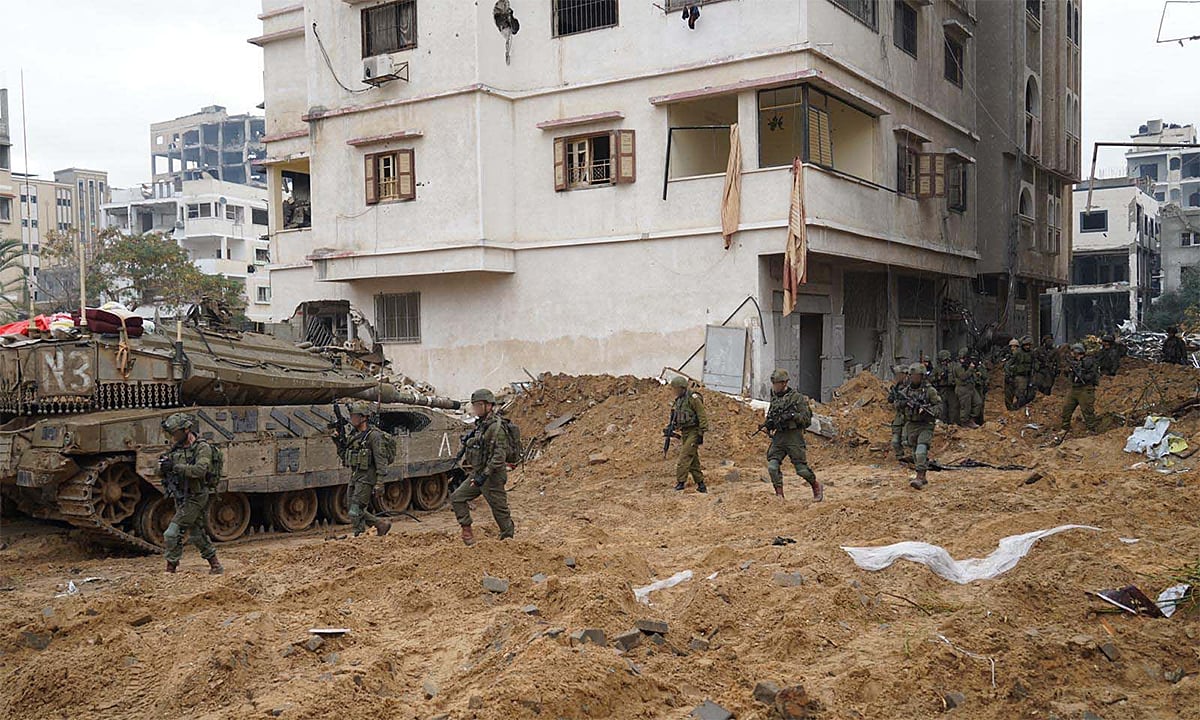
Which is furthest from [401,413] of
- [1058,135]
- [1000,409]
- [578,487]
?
[1058,135]

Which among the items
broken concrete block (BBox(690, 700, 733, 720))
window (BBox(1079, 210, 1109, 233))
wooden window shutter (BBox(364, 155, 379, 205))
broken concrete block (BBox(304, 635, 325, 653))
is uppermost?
window (BBox(1079, 210, 1109, 233))

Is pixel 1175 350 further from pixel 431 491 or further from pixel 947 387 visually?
pixel 431 491

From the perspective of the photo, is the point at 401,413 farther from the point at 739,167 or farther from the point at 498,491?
the point at 739,167

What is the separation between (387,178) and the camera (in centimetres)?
2183

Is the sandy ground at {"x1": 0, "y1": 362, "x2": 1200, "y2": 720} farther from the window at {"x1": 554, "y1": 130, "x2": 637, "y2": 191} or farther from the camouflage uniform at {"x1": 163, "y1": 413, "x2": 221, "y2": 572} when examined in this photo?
the window at {"x1": 554, "y1": 130, "x2": 637, "y2": 191}

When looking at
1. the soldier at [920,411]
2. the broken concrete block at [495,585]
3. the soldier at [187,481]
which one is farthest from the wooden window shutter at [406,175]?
the broken concrete block at [495,585]

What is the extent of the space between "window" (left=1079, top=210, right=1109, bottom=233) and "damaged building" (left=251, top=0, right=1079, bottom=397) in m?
28.8

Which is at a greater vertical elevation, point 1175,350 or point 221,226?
point 221,226

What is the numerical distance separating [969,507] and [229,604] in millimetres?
7654

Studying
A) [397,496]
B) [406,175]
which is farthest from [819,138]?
[397,496]

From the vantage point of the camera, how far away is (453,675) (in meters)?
6.39

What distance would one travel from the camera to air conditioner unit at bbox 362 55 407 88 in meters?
21.3

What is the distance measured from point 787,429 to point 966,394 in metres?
7.19

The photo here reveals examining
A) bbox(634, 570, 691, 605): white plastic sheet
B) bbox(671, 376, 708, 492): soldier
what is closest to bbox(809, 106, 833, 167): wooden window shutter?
bbox(671, 376, 708, 492): soldier
